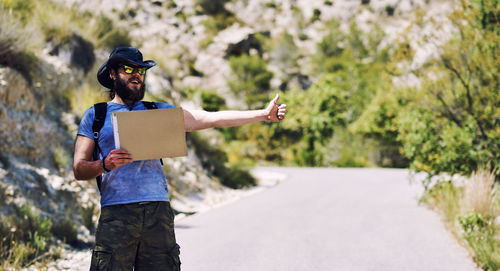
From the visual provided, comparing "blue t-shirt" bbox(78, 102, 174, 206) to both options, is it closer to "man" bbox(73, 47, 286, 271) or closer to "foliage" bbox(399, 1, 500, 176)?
"man" bbox(73, 47, 286, 271)

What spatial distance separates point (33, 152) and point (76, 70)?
3877 mm

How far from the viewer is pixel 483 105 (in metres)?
10.8

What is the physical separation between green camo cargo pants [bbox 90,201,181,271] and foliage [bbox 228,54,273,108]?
197 ft

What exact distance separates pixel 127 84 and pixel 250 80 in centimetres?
6378

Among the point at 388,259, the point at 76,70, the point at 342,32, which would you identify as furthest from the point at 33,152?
the point at 342,32

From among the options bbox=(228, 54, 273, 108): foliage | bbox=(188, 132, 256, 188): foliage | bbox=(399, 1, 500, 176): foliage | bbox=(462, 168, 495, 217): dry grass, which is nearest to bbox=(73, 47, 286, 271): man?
bbox=(462, 168, 495, 217): dry grass

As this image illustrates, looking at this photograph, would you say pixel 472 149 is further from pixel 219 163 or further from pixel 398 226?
pixel 219 163

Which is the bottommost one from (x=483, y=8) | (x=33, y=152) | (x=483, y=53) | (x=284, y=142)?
(x=284, y=142)

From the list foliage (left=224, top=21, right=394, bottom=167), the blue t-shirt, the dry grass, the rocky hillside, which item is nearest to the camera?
the blue t-shirt

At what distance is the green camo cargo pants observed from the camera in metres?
2.95

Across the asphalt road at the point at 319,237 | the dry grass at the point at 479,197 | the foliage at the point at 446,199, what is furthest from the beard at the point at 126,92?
the foliage at the point at 446,199

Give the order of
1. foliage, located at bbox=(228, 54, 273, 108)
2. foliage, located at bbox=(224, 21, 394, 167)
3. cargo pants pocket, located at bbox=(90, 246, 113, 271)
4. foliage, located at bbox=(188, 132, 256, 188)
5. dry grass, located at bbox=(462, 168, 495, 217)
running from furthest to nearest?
1. foliage, located at bbox=(228, 54, 273, 108)
2. foliage, located at bbox=(224, 21, 394, 167)
3. foliage, located at bbox=(188, 132, 256, 188)
4. dry grass, located at bbox=(462, 168, 495, 217)
5. cargo pants pocket, located at bbox=(90, 246, 113, 271)

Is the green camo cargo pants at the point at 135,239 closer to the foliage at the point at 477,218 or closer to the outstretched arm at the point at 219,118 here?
the outstretched arm at the point at 219,118

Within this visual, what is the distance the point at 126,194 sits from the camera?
3.04m
